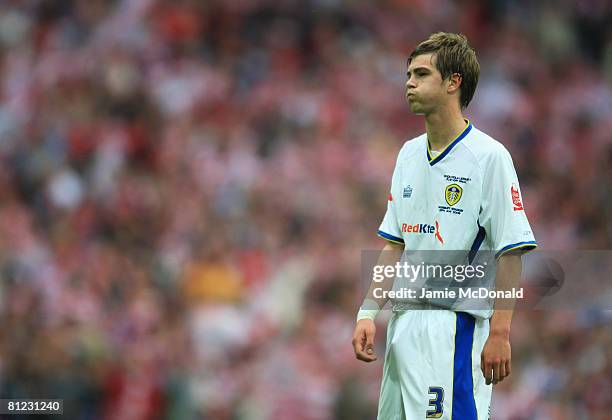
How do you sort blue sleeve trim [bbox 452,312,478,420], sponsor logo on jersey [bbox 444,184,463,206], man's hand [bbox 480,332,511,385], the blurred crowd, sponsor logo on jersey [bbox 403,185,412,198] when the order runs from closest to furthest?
man's hand [bbox 480,332,511,385] → blue sleeve trim [bbox 452,312,478,420] → sponsor logo on jersey [bbox 444,184,463,206] → sponsor logo on jersey [bbox 403,185,412,198] → the blurred crowd

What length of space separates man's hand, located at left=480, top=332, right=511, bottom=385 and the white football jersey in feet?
0.90

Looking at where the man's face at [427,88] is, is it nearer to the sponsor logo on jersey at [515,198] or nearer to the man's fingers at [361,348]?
the sponsor logo on jersey at [515,198]

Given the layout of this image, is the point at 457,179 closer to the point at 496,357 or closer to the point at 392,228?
the point at 392,228

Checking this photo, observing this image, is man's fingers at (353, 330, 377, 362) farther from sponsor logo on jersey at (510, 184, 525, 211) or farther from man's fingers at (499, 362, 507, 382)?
sponsor logo on jersey at (510, 184, 525, 211)

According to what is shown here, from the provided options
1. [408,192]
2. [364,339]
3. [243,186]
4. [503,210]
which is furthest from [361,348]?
[243,186]

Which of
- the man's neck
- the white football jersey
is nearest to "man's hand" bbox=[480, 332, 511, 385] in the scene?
the white football jersey

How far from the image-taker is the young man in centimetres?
346

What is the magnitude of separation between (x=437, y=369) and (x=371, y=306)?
14.6 inches

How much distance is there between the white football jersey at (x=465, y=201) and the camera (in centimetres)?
346

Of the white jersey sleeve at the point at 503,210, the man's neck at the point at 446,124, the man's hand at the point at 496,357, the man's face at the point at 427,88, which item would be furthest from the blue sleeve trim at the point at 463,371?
the man's face at the point at 427,88

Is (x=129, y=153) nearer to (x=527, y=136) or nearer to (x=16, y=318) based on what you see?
(x=16, y=318)

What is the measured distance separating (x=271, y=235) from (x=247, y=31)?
2456 mm

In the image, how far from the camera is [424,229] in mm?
3619

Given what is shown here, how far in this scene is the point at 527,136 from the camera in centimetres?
921
